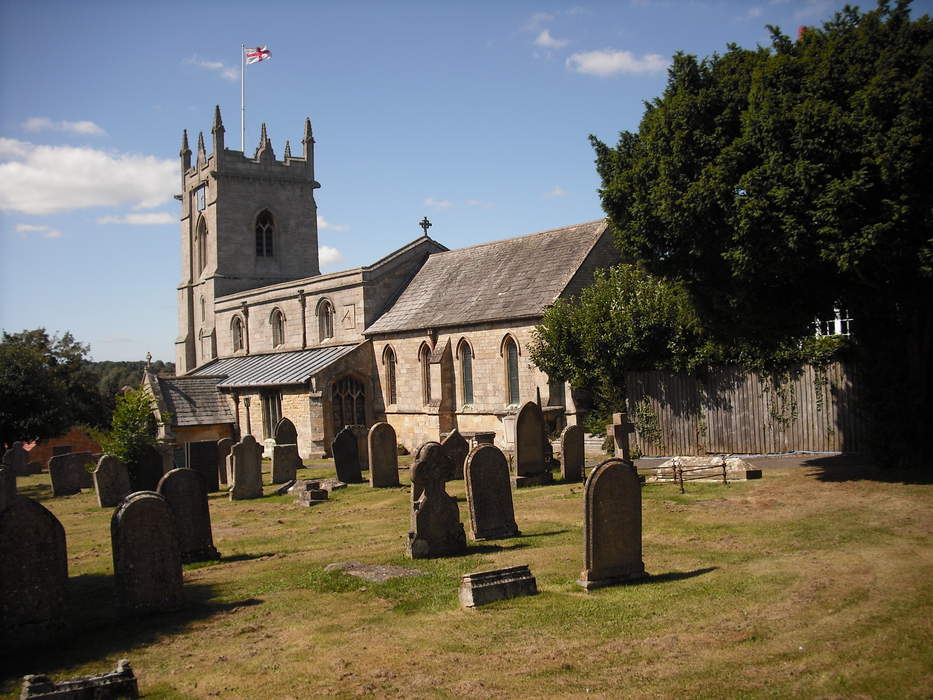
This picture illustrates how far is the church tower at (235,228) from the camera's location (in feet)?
166

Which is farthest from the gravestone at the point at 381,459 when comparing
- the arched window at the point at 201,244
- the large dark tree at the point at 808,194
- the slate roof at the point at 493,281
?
the arched window at the point at 201,244

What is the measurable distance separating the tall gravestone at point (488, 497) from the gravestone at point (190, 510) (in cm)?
456

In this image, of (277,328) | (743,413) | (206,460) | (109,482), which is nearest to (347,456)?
(206,460)

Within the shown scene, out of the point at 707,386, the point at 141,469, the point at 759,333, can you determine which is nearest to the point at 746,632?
the point at 759,333

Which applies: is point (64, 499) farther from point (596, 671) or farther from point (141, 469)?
point (596, 671)

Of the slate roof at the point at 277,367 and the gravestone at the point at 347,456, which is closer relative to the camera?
the gravestone at the point at 347,456

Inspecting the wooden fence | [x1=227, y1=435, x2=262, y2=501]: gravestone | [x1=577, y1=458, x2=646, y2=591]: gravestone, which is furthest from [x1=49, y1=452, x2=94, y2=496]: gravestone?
[x1=577, y1=458, x2=646, y2=591]: gravestone

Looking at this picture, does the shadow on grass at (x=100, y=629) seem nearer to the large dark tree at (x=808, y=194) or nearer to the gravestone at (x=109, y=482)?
the gravestone at (x=109, y=482)

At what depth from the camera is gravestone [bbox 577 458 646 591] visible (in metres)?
10.3

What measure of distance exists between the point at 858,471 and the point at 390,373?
73.7ft

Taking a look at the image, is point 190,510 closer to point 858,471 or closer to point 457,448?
point 457,448

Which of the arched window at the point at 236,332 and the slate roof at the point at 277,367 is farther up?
the arched window at the point at 236,332

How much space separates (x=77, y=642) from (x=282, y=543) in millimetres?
5824

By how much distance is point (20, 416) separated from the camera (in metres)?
29.8
